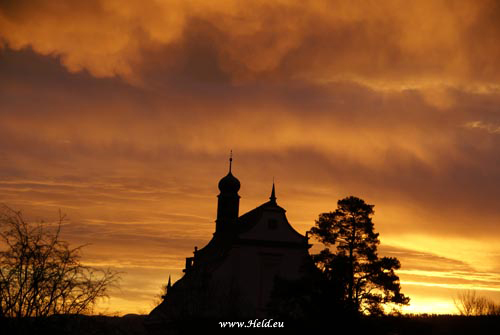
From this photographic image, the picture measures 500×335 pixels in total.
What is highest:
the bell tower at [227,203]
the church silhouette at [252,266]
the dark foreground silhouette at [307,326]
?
the bell tower at [227,203]

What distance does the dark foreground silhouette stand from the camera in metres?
15.9

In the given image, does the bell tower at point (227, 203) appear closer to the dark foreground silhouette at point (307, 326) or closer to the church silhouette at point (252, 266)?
the church silhouette at point (252, 266)

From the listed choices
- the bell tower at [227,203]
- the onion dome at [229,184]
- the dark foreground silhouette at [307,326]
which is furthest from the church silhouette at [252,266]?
the onion dome at [229,184]

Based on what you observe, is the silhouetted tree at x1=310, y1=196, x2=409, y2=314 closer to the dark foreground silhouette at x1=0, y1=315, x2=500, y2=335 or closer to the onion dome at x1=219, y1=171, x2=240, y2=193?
the dark foreground silhouette at x1=0, y1=315, x2=500, y2=335

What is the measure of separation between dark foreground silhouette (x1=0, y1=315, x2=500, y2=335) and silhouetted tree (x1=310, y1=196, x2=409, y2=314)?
3.75 feet

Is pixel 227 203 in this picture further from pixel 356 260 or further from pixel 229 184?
pixel 356 260

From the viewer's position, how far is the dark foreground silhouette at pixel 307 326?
15859 mm

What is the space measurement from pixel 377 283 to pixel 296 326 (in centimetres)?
524

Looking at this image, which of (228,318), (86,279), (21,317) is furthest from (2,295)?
(228,318)

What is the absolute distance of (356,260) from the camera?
115 feet

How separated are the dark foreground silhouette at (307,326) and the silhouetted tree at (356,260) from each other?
3.75 ft

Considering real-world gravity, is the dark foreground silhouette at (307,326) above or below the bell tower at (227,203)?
below

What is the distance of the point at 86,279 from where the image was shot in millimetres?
16172

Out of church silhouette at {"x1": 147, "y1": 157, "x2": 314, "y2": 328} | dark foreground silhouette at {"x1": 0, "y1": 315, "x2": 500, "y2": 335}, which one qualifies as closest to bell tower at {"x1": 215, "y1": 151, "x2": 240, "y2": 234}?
church silhouette at {"x1": 147, "y1": 157, "x2": 314, "y2": 328}
